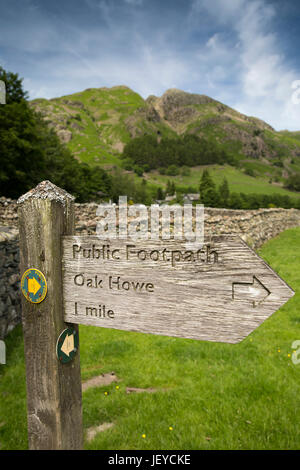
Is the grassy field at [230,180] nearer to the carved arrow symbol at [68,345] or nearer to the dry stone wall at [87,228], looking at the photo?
the dry stone wall at [87,228]

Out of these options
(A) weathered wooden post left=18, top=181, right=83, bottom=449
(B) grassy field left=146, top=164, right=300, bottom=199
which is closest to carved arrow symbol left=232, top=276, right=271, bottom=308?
(A) weathered wooden post left=18, top=181, right=83, bottom=449

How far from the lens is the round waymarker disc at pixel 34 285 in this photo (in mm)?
1612

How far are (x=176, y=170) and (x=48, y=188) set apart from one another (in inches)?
5147

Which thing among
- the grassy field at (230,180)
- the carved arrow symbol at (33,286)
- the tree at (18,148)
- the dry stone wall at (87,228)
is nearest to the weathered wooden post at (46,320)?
the carved arrow symbol at (33,286)

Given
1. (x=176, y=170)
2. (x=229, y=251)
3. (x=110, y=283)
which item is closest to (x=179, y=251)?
(x=229, y=251)

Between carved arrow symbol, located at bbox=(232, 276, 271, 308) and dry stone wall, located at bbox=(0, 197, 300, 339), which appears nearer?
carved arrow symbol, located at bbox=(232, 276, 271, 308)

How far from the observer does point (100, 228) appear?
884 centimetres

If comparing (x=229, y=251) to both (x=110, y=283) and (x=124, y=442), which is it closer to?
(x=110, y=283)

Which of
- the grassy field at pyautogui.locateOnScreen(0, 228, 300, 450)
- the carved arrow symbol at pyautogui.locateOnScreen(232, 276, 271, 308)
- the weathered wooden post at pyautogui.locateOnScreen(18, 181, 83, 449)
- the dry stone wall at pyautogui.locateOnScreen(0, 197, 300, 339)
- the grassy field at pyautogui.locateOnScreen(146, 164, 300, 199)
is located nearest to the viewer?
the carved arrow symbol at pyautogui.locateOnScreen(232, 276, 271, 308)

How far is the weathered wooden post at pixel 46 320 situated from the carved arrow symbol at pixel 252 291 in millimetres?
1037

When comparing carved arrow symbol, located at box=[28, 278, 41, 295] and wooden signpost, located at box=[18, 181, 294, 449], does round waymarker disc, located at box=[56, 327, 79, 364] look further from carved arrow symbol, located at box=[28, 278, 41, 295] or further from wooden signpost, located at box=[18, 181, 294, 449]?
carved arrow symbol, located at box=[28, 278, 41, 295]

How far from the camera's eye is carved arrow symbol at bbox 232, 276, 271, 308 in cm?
124

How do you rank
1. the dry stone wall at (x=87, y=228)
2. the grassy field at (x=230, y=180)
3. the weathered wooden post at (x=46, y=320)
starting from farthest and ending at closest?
the grassy field at (x=230, y=180) → the dry stone wall at (x=87, y=228) → the weathered wooden post at (x=46, y=320)

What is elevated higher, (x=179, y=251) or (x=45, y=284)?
(x=179, y=251)
